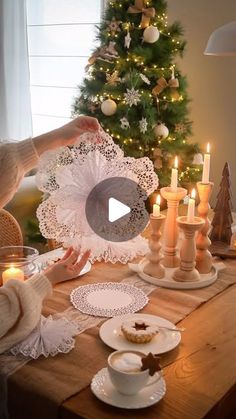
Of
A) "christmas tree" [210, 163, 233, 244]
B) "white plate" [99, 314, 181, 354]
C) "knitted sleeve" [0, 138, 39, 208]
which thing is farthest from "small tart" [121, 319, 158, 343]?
"christmas tree" [210, 163, 233, 244]

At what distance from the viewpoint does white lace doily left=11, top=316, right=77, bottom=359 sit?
95 cm

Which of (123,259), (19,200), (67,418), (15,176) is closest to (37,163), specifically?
(15,176)

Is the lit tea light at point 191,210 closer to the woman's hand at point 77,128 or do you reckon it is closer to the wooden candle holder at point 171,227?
the wooden candle holder at point 171,227

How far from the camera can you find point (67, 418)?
2.60 feet

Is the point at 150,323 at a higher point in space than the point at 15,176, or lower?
lower

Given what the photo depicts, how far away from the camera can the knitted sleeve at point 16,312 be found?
94 cm

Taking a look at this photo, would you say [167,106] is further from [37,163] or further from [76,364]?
[76,364]

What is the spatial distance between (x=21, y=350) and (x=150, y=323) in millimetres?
280

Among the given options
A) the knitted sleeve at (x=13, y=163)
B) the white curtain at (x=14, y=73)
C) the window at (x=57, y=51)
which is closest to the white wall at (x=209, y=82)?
the window at (x=57, y=51)

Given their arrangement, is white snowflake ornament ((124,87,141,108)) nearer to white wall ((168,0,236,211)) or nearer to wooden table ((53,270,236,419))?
white wall ((168,0,236,211))

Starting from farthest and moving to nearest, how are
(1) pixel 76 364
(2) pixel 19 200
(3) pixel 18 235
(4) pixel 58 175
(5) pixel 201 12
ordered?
(5) pixel 201 12 < (2) pixel 19 200 < (3) pixel 18 235 < (4) pixel 58 175 < (1) pixel 76 364

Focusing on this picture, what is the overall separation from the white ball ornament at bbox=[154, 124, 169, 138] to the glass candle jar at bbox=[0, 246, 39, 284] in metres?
1.54

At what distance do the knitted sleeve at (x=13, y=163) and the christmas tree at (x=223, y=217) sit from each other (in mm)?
612

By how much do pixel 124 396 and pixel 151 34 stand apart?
7.04 ft
